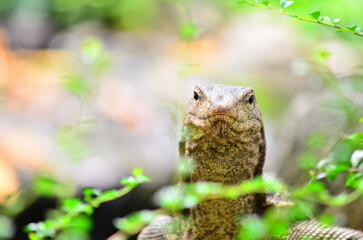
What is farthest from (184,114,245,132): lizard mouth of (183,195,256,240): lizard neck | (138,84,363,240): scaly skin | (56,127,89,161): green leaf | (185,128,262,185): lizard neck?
(56,127,89,161): green leaf

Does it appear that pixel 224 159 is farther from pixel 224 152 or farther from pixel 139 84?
pixel 139 84

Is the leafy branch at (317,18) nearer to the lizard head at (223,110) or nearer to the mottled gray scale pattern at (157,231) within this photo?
the lizard head at (223,110)

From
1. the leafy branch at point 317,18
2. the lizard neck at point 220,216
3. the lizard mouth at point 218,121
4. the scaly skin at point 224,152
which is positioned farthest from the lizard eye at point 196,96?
the leafy branch at point 317,18

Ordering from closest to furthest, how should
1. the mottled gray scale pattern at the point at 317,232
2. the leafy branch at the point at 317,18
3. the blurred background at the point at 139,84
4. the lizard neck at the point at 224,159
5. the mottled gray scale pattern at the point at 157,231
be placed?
the leafy branch at the point at 317,18 → the lizard neck at the point at 224,159 → the mottled gray scale pattern at the point at 317,232 → the mottled gray scale pattern at the point at 157,231 → the blurred background at the point at 139,84

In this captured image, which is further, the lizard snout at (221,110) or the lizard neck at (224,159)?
the lizard neck at (224,159)

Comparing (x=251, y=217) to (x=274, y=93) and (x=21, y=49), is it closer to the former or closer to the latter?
(x=274, y=93)

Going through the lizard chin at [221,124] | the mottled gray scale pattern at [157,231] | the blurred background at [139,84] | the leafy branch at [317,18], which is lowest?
the mottled gray scale pattern at [157,231]

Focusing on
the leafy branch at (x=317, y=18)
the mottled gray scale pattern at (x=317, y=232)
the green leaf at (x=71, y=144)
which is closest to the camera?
the leafy branch at (x=317, y=18)

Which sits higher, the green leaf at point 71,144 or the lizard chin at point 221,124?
the lizard chin at point 221,124

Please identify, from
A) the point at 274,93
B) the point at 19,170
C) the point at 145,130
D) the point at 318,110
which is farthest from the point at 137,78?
the point at 318,110
